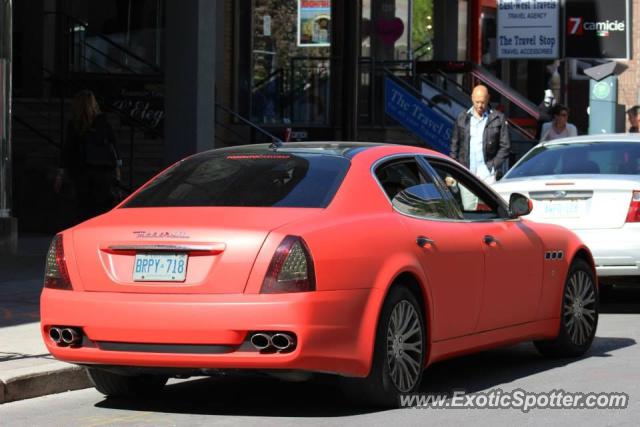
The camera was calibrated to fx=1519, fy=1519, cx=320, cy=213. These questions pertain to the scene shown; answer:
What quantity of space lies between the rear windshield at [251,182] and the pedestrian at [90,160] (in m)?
4.97

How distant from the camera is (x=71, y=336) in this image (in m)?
8.06

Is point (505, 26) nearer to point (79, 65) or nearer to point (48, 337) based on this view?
point (79, 65)

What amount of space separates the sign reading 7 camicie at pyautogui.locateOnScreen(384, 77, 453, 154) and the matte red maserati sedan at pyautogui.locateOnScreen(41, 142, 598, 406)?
512 inches

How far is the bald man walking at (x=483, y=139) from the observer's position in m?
15.5

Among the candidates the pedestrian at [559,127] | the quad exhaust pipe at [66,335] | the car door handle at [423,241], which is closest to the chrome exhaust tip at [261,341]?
the quad exhaust pipe at [66,335]

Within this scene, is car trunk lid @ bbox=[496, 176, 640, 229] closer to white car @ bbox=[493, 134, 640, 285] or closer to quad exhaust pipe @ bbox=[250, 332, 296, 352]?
white car @ bbox=[493, 134, 640, 285]

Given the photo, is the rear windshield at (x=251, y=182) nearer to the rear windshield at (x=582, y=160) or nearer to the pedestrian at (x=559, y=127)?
the rear windshield at (x=582, y=160)

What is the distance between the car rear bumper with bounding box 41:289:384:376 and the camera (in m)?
7.63

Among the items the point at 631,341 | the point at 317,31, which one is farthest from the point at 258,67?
the point at 631,341

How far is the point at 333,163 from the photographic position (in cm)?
867

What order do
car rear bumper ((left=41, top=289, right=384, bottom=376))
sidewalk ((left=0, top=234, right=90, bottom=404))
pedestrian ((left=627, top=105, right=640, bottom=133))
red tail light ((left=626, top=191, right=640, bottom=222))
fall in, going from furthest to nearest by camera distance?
pedestrian ((left=627, top=105, right=640, bottom=133)) → red tail light ((left=626, top=191, right=640, bottom=222)) → sidewalk ((left=0, top=234, right=90, bottom=404)) → car rear bumper ((left=41, top=289, right=384, bottom=376))

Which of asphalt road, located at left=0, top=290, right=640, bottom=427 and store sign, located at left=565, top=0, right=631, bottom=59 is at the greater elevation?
store sign, located at left=565, top=0, right=631, bottom=59

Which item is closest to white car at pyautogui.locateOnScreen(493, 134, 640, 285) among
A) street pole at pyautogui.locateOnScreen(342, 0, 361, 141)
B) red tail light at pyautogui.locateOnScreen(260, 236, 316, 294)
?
red tail light at pyautogui.locateOnScreen(260, 236, 316, 294)

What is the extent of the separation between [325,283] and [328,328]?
229mm
